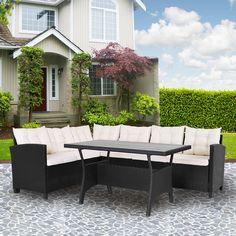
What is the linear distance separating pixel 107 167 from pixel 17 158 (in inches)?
67.1

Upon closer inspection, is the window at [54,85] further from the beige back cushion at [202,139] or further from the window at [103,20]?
the beige back cushion at [202,139]

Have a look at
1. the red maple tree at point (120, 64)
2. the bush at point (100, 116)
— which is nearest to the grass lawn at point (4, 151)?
the bush at point (100, 116)

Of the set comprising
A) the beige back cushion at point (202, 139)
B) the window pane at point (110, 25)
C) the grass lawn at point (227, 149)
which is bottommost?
the grass lawn at point (227, 149)

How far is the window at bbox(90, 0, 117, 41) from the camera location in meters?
21.2

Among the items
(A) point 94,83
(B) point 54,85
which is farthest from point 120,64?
(B) point 54,85

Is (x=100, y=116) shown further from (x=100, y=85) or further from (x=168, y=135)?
(x=168, y=135)

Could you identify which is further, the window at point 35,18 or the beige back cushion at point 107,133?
the window at point 35,18

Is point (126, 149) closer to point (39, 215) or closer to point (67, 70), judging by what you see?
point (39, 215)

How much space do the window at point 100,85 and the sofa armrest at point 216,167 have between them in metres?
14.3

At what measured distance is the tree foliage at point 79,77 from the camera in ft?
61.7

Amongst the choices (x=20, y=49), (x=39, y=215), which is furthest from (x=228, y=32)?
(x=39, y=215)

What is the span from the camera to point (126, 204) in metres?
6.47

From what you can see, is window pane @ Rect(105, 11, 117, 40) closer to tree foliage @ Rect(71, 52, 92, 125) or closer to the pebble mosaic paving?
tree foliage @ Rect(71, 52, 92, 125)

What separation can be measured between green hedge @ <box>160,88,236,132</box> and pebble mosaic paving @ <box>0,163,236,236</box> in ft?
41.6
